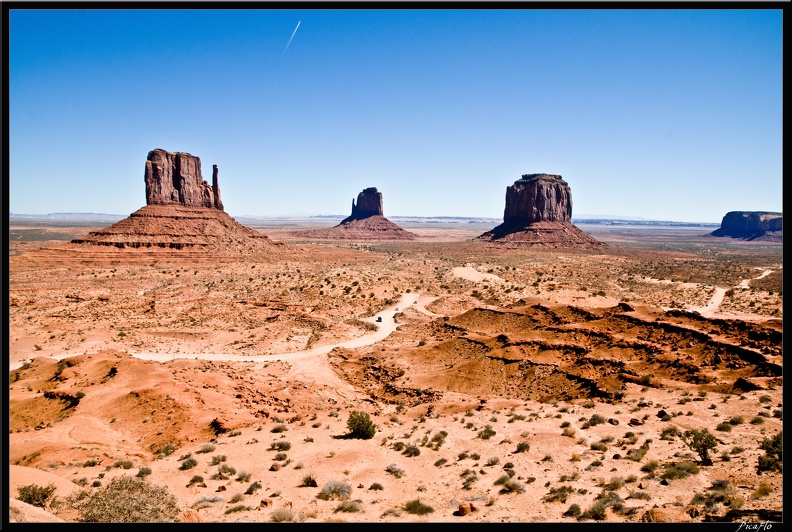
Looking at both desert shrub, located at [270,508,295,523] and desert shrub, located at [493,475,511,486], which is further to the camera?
desert shrub, located at [493,475,511,486]

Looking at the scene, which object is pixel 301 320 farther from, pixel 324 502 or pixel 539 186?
pixel 539 186

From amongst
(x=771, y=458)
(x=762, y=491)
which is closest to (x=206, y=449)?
(x=762, y=491)

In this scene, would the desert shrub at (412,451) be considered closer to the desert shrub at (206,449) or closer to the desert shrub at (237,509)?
the desert shrub at (237,509)

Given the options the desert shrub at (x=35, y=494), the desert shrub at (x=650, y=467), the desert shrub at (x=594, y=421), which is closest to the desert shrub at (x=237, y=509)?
the desert shrub at (x=35, y=494)

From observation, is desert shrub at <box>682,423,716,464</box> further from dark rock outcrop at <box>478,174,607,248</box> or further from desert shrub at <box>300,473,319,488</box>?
dark rock outcrop at <box>478,174,607,248</box>

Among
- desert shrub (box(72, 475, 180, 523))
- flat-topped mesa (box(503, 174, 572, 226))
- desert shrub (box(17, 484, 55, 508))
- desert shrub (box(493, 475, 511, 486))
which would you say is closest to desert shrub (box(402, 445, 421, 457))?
desert shrub (box(493, 475, 511, 486))

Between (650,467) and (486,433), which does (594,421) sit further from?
(650,467)
